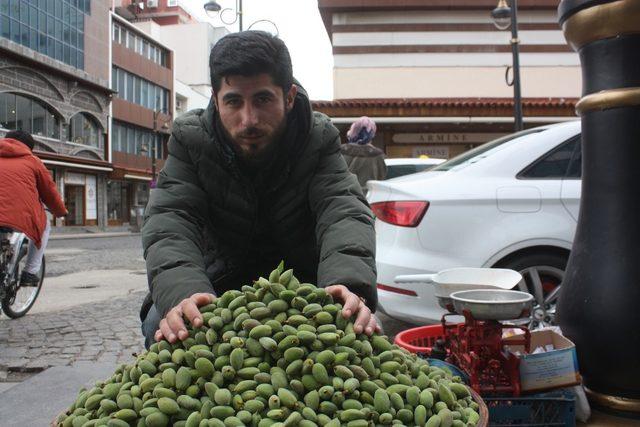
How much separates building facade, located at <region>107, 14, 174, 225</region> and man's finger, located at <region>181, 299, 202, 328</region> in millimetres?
37729

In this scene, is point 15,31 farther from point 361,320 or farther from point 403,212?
point 361,320

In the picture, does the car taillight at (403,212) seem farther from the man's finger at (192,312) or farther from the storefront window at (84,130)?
the storefront window at (84,130)

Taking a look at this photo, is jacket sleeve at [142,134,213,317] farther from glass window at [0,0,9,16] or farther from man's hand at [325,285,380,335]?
glass window at [0,0,9,16]

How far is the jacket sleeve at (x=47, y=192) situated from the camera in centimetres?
614

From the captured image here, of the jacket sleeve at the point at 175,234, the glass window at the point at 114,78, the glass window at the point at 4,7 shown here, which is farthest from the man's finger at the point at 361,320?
the glass window at the point at 114,78

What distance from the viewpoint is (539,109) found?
13578 millimetres

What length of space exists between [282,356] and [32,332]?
482cm

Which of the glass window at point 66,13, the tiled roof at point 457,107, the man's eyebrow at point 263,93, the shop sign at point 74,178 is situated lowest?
the man's eyebrow at point 263,93

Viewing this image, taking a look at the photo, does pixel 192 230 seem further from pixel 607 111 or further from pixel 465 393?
pixel 607 111

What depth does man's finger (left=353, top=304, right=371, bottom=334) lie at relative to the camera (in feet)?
5.03

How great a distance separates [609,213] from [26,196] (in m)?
Answer: 5.35

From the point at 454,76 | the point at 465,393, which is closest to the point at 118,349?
the point at 465,393

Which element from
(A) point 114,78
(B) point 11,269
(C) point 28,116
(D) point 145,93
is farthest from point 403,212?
(D) point 145,93

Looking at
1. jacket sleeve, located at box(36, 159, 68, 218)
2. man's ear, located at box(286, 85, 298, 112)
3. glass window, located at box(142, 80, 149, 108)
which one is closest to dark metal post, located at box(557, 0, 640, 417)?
man's ear, located at box(286, 85, 298, 112)
